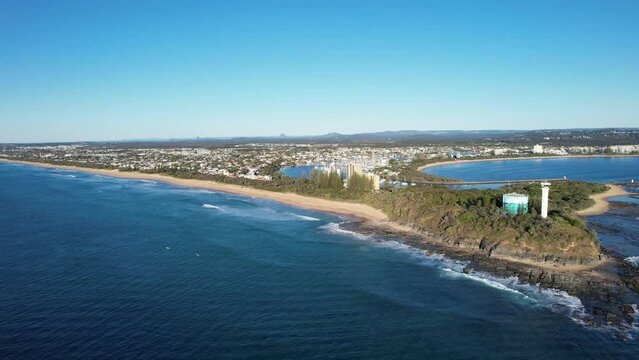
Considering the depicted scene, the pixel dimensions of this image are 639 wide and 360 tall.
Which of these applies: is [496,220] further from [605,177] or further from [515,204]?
[605,177]

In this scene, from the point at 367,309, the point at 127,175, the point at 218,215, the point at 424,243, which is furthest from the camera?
the point at 127,175

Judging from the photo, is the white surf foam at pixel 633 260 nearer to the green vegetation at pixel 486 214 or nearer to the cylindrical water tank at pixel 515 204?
the green vegetation at pixel 486 214

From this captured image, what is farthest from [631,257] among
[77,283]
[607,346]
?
[77,283]

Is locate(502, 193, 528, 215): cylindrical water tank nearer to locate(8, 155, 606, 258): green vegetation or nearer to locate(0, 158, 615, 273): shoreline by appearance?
locate(8, 155, 606, 258): green vegetation

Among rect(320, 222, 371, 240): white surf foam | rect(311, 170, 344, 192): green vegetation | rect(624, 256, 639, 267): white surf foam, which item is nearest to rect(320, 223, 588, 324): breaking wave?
rect(320, 222, 371, 240): white surf foam

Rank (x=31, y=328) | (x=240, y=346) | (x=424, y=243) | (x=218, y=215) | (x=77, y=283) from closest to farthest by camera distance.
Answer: (x=240, y=346) < (x=31, y=328) < (x=77, y=283) < (x=424, y=243) < (x=218, y=215)

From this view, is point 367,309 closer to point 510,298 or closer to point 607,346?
point 510,298

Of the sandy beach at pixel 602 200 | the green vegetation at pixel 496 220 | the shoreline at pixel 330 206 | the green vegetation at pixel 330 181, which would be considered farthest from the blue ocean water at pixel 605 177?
the green vegetation at pixel 330 181
